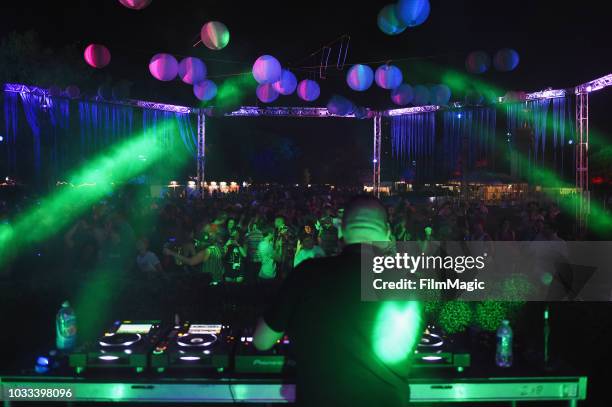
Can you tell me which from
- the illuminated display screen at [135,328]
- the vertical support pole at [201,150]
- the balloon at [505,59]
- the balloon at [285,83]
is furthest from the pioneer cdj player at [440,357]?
the vertical support pole at [201,150]

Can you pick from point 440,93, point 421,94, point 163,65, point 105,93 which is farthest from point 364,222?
point 105,93

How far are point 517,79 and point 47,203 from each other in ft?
40.6

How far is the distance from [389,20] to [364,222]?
531 centimetres

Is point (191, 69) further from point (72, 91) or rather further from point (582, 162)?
point (582, 162)

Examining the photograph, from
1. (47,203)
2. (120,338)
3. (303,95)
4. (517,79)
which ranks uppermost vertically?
(517,79)

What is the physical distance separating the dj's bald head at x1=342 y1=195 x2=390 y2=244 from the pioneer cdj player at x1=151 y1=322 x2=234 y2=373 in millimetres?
1236

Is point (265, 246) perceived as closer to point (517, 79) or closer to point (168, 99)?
point (517, 79)

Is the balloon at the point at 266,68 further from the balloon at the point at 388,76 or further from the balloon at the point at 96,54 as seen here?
the balloon at the point at 96,54

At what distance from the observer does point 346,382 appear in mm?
1834

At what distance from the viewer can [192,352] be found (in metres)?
2.83

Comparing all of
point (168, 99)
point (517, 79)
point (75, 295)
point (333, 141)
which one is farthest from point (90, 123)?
point (333, 141)

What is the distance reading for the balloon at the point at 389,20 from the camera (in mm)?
6513

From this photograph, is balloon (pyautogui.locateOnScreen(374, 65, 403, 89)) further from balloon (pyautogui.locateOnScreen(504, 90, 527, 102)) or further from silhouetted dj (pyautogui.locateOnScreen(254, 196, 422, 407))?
silhouetted dj (pyautogui.locateOnScreen(254, 196, 422, 407))

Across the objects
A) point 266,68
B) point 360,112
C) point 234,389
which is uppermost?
point 360,112
